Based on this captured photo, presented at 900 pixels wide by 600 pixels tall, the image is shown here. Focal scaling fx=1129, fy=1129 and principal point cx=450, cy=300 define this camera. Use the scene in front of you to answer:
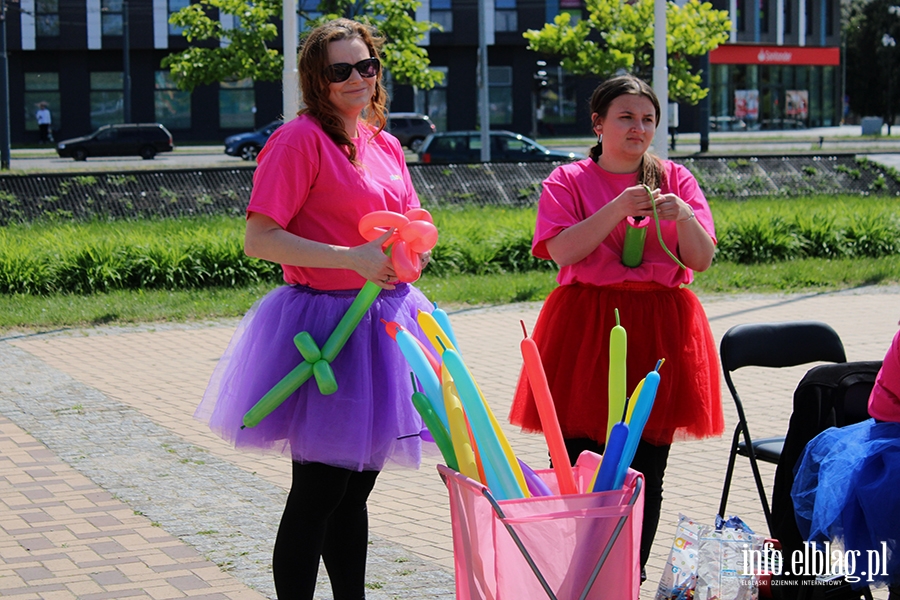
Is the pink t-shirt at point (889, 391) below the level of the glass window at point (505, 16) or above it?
below

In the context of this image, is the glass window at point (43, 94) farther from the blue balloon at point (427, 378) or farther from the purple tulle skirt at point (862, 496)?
the purple tulle skirt at point (862, 496)

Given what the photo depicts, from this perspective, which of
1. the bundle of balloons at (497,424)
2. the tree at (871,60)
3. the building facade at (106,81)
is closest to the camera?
the bundle of balloons at (497,424)

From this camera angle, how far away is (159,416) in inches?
269

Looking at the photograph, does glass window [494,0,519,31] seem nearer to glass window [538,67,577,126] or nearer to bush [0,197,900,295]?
glass window [538,67,577,126]

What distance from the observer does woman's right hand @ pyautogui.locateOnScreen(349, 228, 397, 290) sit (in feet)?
9.62

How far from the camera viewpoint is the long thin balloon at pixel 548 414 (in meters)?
2.57

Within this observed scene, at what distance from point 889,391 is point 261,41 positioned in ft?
77.1

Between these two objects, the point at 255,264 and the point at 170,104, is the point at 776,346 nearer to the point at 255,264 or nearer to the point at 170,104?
the point at 255,264

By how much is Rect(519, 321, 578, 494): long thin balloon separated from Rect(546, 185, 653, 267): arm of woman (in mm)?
951

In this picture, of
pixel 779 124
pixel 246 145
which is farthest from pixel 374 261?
pixel 779 124

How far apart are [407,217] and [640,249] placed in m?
0.97

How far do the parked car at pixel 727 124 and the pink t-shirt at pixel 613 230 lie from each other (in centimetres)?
5211

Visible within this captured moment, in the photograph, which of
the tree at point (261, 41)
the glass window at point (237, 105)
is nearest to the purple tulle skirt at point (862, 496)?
the tree at point (261, 41)

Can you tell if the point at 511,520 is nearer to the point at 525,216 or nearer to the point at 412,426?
the point at 412,426
